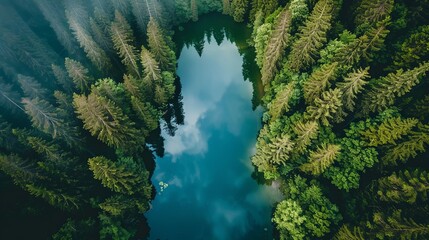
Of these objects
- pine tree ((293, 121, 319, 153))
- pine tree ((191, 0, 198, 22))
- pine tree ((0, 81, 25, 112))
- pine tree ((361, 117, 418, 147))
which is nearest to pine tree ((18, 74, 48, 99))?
pine tree ((0, 81, 25, 112))

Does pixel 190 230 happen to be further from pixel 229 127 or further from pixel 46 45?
pixel 46 45

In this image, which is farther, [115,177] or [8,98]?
[8,98]

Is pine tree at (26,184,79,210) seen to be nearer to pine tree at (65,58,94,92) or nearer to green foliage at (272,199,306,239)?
pine tree at (65,58,94,92)

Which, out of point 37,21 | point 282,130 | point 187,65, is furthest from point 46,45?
point 282,130

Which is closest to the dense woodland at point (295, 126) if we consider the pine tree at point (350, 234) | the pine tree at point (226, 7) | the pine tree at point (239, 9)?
the pine tree at point (350, 234)

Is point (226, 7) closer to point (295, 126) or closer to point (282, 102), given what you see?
point (282, 102)

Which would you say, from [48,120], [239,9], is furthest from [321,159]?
[239,9]
